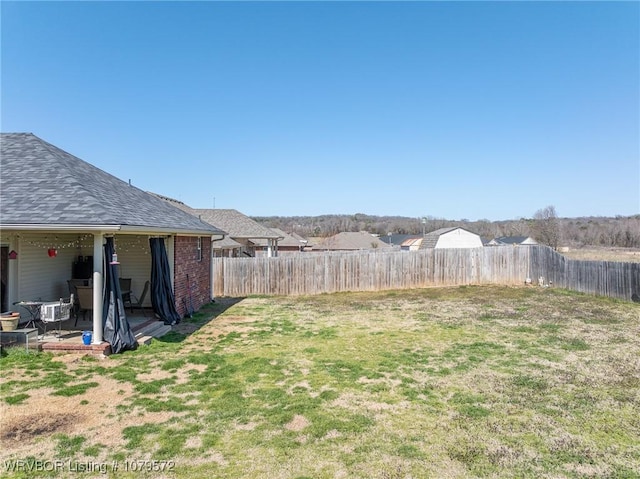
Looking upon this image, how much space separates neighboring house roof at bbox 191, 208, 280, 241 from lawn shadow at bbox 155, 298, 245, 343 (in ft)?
40.1

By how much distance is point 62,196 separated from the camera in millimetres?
7785

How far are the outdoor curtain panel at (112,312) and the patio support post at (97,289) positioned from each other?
16 centimetres

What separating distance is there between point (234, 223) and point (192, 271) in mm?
16304

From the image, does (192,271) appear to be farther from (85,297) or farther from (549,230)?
(549,230)

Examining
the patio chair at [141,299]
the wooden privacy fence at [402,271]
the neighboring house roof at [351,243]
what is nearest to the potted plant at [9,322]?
the patio chair at [141,299]

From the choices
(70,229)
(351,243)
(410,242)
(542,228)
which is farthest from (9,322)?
(542,228)

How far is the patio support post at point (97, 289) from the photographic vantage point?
7227 millimetres

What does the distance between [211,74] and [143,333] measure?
9.74 m

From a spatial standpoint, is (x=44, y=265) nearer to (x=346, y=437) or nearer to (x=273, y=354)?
(x=273, y=354)

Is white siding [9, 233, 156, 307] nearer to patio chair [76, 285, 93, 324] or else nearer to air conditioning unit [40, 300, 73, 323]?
patio chair [76, 285, 93, 324]

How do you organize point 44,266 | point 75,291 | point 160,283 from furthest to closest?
point 160,283
point 44,266
point 75,291

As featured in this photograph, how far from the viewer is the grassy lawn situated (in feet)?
12.2

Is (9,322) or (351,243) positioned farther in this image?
(351,243)

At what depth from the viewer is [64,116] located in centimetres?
1241
